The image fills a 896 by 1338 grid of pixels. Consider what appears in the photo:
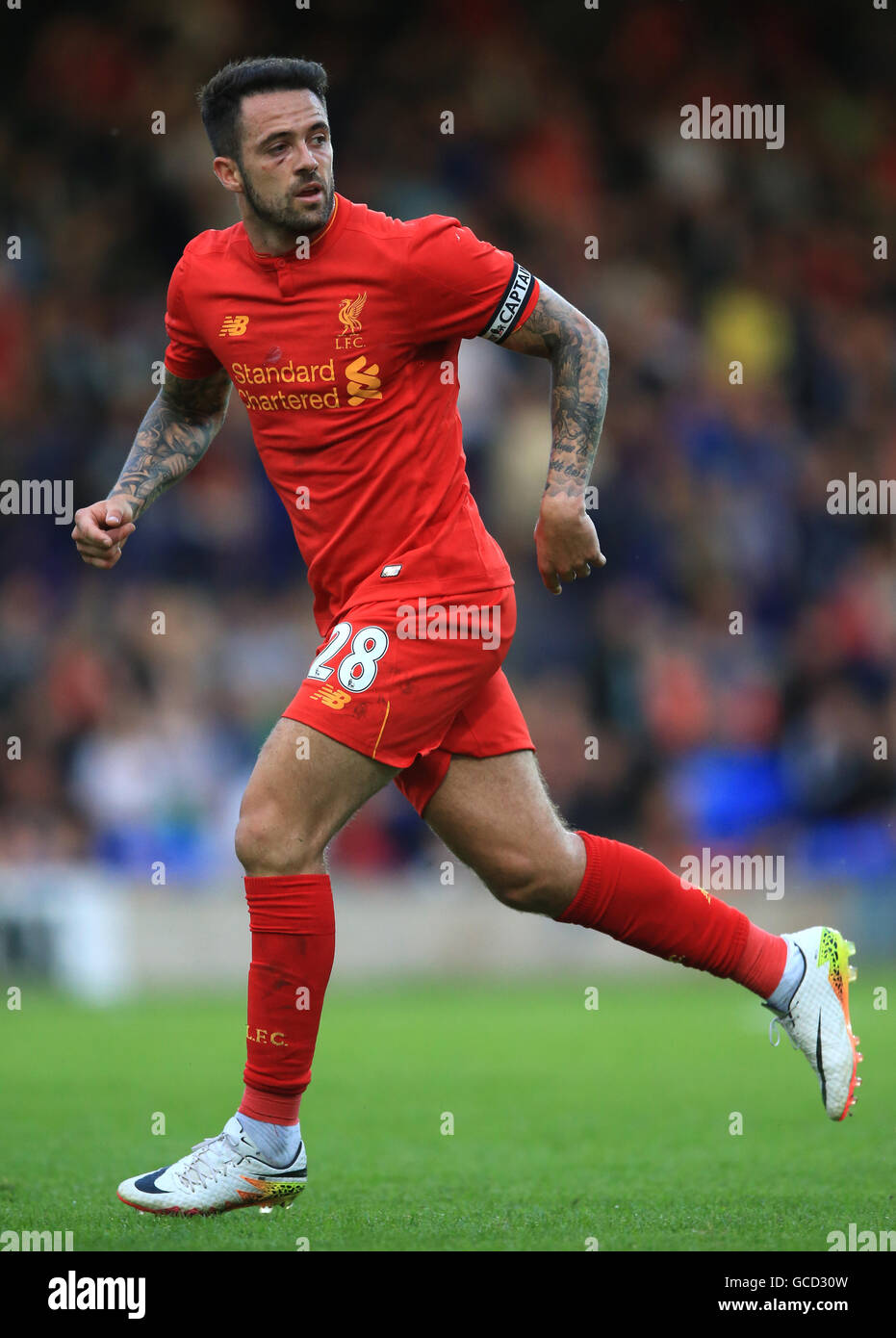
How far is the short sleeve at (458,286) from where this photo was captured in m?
3.79

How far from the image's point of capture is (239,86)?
12.6 feet

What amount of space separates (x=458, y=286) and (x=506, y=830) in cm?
118

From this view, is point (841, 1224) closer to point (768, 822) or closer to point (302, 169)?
point (302, 169)

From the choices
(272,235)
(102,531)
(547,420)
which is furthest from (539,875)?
(547,420)

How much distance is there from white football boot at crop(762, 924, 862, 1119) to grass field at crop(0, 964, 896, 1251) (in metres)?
0.24

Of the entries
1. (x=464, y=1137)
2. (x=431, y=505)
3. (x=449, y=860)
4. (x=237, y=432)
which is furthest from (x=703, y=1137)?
(x=237, y=432)

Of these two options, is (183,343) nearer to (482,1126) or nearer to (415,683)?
(415,683)

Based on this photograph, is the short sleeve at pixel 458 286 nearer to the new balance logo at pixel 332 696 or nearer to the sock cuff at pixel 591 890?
the new balance logo at pixel 332 696

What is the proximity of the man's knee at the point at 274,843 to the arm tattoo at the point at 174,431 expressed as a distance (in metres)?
0.93
